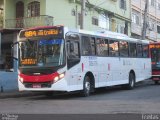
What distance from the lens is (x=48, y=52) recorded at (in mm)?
19125

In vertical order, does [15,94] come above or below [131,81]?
below

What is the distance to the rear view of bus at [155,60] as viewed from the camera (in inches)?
1221

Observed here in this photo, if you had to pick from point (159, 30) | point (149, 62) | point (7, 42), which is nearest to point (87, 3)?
point (7, 42)

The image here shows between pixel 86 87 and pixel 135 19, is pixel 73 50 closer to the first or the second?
pixel 86 87

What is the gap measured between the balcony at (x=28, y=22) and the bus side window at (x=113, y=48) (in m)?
9.03

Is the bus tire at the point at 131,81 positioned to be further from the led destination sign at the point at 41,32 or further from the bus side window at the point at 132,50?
the led destination sign at the point at 41,32

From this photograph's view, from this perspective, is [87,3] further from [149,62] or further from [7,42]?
[149,62]

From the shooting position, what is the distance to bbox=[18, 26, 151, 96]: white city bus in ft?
62.2

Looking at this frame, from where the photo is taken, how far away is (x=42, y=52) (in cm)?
1928

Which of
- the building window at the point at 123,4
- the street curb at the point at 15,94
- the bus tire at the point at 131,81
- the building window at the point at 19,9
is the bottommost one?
the street curb at the point at 15,94

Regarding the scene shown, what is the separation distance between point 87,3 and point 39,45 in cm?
1899

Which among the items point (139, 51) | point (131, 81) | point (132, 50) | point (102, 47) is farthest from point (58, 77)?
point (139, 51)

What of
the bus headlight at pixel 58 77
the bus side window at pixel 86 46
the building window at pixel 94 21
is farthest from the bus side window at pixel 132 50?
the building window at pixel 94 21

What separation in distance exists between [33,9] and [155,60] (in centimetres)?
1022
